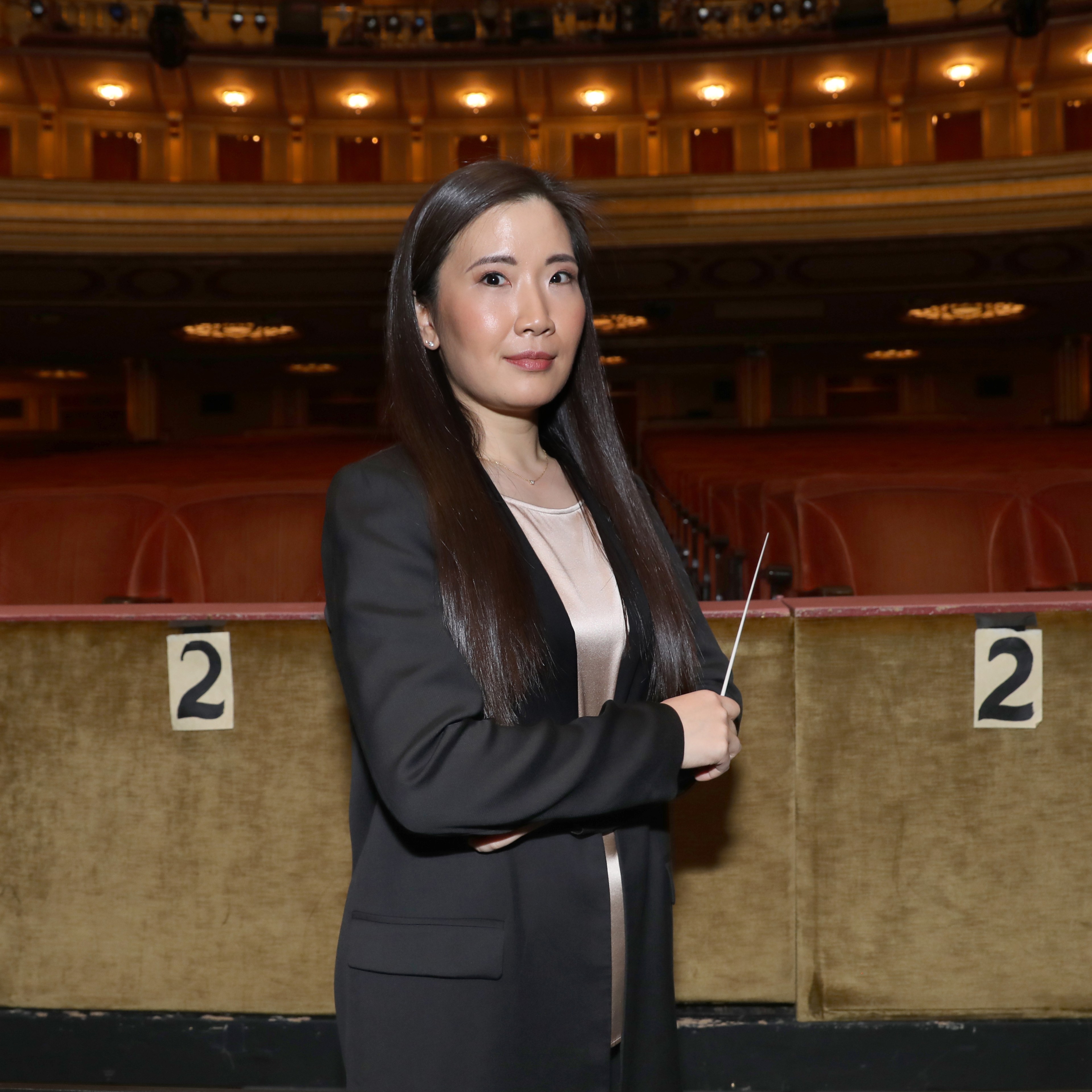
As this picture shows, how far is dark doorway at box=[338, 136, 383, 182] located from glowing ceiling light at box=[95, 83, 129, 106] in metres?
1.37

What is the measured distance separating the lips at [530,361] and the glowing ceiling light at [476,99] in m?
6.98

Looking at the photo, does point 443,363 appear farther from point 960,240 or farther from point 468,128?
point 468,128

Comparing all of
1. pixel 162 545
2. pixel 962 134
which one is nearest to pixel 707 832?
pixel 162 545

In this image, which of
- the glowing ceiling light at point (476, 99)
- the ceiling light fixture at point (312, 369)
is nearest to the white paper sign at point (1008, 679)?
the glowing ceiling light at point (476, 99)

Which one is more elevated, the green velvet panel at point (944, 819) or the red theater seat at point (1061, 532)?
the red theater seat at point (1061, 532)

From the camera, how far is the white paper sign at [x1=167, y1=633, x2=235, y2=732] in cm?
84

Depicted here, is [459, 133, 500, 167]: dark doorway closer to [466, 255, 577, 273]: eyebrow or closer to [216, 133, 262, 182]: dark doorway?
[216, 133, 262, 182]: dark doorway

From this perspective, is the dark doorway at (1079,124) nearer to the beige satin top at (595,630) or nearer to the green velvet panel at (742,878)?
the green velvet panel at (742,878)

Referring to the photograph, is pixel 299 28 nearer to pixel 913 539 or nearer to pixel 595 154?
pixel 595 154

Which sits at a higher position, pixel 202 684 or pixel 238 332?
pixel 238 332

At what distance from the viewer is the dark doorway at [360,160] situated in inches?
288

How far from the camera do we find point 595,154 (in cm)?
729

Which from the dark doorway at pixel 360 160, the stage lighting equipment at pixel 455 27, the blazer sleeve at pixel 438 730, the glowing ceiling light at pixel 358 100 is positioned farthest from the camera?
the dark doorway at pixel 360 160

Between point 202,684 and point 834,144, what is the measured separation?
719 centimetres
